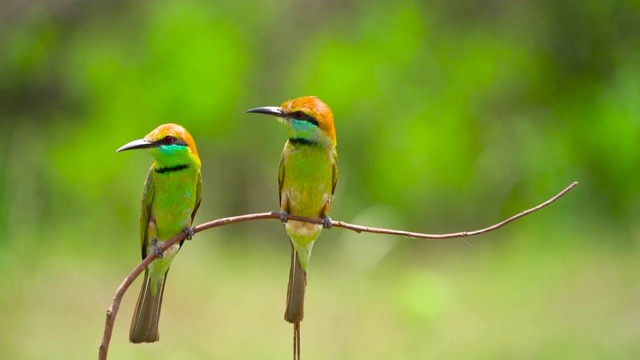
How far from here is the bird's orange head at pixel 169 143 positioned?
1328 millimetres

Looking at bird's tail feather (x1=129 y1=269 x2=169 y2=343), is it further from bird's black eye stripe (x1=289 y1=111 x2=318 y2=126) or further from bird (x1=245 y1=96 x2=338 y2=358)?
bird's black eye stripe (x1=289 y1=111 x2=318 y2=126)

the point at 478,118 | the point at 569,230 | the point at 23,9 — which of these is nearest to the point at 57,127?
the point at 23,9

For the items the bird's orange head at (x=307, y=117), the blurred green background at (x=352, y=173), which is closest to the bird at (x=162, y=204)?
the bird's orange head at (x=307, y=117)

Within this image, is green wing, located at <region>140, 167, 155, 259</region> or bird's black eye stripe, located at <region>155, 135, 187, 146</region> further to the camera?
green wing, located at <region>140, 167, 155, 259</region>

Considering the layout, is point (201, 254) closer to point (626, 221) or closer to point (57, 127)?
point (57, 127)

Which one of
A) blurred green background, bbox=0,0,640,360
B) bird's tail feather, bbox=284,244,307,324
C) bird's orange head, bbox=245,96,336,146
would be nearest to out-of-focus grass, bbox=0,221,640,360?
blurred green background, bbox=0,0,640,360

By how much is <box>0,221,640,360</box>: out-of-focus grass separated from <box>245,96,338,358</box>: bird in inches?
69.8

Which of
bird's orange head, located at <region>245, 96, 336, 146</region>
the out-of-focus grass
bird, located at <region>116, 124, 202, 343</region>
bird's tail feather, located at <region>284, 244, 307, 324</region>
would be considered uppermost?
the out-of-focus grass

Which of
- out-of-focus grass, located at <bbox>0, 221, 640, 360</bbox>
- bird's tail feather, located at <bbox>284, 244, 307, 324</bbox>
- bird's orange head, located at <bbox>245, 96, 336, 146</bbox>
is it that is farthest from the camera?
out-of-focus grass, located at <bbox>0, 221, 640, 360</bbox>

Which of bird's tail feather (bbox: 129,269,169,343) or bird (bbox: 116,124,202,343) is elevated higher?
bird (bbox: 116,124,202,343)

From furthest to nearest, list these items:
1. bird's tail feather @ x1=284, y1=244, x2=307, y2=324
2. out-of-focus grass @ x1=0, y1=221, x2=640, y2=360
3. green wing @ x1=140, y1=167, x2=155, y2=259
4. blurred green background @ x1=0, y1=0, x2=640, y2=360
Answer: blurred green background @ x1=0, y1=0, x2=640, y2=360, out-of-focus grass @ x1=0, y1=221, x2=640, y2=360, green wing @ x1=140, y1=167, x2=155, y2=259, bird's tail feather @ x1=284, y1=244, x2=307, y2=324

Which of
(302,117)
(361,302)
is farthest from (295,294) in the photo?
(361,302)

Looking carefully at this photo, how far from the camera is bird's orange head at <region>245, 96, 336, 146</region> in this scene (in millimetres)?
1327

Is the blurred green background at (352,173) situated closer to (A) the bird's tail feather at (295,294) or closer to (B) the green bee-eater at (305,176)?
(B) the green bee-eater at (305,176)
